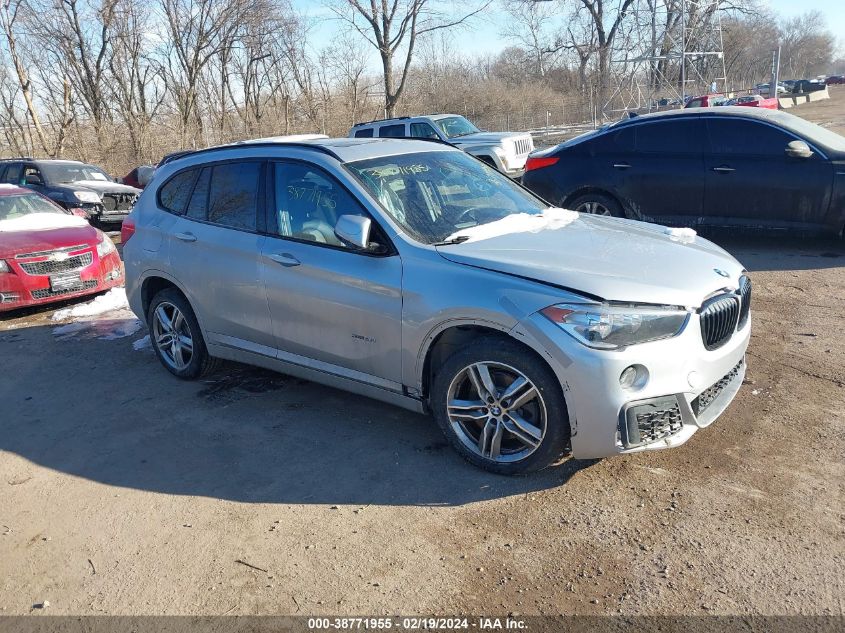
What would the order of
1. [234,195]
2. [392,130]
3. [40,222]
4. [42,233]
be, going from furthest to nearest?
[392,130] → [40,222] → [42,233] → [234,195]

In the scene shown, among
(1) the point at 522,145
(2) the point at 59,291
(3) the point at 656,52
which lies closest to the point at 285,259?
(2) the point at 59,291

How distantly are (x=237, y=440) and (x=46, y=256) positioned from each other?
5180 mm

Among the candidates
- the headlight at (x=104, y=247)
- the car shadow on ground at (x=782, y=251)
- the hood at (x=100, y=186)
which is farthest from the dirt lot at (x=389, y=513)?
the hood at (x=100, y=186)

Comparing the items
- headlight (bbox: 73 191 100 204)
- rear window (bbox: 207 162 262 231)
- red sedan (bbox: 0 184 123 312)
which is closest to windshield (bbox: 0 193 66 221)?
red sedan (bbox: 0 184 123 312)

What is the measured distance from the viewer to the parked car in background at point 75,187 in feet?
46.2

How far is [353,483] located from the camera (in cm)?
389

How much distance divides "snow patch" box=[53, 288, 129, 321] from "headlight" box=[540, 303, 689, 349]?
6.37 meters

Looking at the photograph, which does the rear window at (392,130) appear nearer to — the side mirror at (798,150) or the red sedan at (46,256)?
the red sedan at (46,256)

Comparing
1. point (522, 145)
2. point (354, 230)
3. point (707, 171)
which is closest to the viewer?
point (354, 230)

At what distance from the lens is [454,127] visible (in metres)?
18.1

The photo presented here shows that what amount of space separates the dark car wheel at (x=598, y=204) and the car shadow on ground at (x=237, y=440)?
5.19 metres

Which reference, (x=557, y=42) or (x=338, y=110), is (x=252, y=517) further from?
(x=557, y=42)

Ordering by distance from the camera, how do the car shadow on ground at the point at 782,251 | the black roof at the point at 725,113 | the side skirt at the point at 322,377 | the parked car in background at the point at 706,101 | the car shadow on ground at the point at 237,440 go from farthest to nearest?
the parked car in background at the point at 706,101
the black roof at the point at 725,113
the car shadow on ground at the point at 782,251
the side skirt at the point at 322,377
the car shadow on ground at the point at 237,440

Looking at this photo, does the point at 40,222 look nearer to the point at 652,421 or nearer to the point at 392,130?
the point at 652,421
